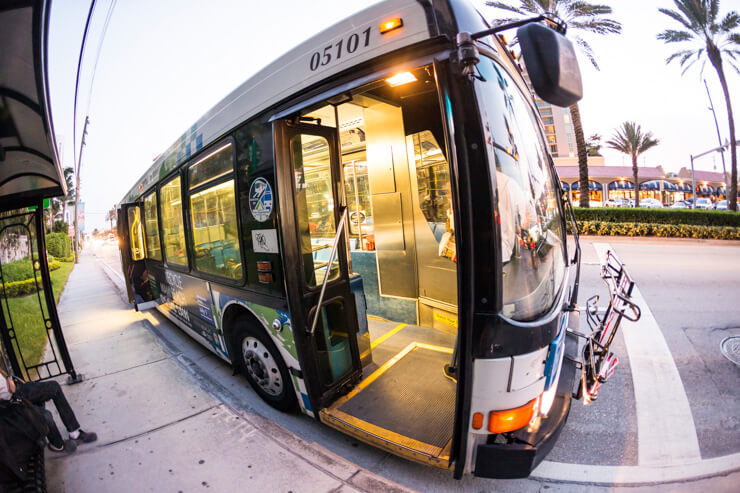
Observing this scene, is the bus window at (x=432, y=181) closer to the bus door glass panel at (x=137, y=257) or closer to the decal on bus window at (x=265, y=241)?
the decal on bus window at (x=265, y=241)

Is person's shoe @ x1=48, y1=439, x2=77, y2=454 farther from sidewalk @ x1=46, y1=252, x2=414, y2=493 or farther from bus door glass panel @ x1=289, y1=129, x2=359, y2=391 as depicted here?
bus door glass panel @ x1=289, y1=129, x2=359, y2=391

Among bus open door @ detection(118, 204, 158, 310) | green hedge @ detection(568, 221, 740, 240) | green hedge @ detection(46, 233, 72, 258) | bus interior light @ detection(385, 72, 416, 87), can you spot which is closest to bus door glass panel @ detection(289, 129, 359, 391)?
bus interior light @ detection(385, 72, 416, 87)

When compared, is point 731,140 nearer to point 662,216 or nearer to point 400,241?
point 662,216

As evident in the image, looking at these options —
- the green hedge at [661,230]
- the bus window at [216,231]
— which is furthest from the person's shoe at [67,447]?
the green hedge at [661,230]

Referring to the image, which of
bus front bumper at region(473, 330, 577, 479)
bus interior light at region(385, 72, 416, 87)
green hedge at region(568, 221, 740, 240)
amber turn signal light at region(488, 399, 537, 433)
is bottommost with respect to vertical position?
bus front bumper at region(473, 330, 577, 479)

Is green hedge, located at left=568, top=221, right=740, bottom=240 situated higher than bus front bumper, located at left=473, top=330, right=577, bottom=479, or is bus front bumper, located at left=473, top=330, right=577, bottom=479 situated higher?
green hedge, located at left=568, top=221, right=740, bottom=240

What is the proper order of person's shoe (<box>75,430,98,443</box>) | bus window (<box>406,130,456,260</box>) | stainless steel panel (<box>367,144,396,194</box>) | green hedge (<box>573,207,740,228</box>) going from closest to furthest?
person's shoe (<box>75,430,98,443</box>), bus window (<box>406,130,456,260</box>), stainless steel panel (<box>367,144,396,194</box>), green hedge (<box>573,207,740,228</box>)

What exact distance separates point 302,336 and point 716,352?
4.61 m

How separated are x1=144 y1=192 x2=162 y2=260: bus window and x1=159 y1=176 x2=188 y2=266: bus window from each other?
0.53 m

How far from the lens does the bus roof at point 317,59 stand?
1.87m

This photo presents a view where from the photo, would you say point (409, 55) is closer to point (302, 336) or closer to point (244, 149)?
point (244, 149)

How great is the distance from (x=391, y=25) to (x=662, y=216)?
17.1 meters

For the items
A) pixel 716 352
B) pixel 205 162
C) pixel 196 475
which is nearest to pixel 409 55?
pixel 205 162

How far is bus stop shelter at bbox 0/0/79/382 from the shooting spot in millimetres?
1616
